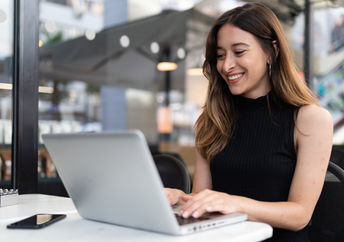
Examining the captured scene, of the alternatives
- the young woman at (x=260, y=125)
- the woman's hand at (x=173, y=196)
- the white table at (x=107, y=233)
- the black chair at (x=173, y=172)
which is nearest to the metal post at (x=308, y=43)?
the black chair at (x=173, y=172)

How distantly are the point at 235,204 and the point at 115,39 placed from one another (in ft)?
17.2

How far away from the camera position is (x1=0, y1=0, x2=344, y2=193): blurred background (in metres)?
→ 5.66

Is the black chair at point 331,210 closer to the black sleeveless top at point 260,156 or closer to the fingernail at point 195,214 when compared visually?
the black sleeveless top at point 260,156

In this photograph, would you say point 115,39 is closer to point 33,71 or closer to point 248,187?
point 33,71

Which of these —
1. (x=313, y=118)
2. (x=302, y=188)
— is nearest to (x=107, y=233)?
(x=302, y=188)

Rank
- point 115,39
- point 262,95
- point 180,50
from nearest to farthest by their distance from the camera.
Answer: point 262,95
point 115,39
point 180,50

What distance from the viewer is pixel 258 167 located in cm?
152

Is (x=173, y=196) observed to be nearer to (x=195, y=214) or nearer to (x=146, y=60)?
(x=195, y=214)

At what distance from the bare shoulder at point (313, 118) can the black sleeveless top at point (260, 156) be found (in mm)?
41

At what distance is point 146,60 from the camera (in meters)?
7.73

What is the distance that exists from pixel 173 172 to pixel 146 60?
5.91m

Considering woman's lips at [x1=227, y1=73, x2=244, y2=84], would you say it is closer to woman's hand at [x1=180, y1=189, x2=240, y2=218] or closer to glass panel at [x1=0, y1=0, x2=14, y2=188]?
woman's hand at [x1=180, y1=189, x2=240, y2=218]

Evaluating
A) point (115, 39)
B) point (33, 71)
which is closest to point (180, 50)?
point (115, 39)

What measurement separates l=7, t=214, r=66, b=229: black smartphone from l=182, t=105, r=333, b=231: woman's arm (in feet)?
1.09
